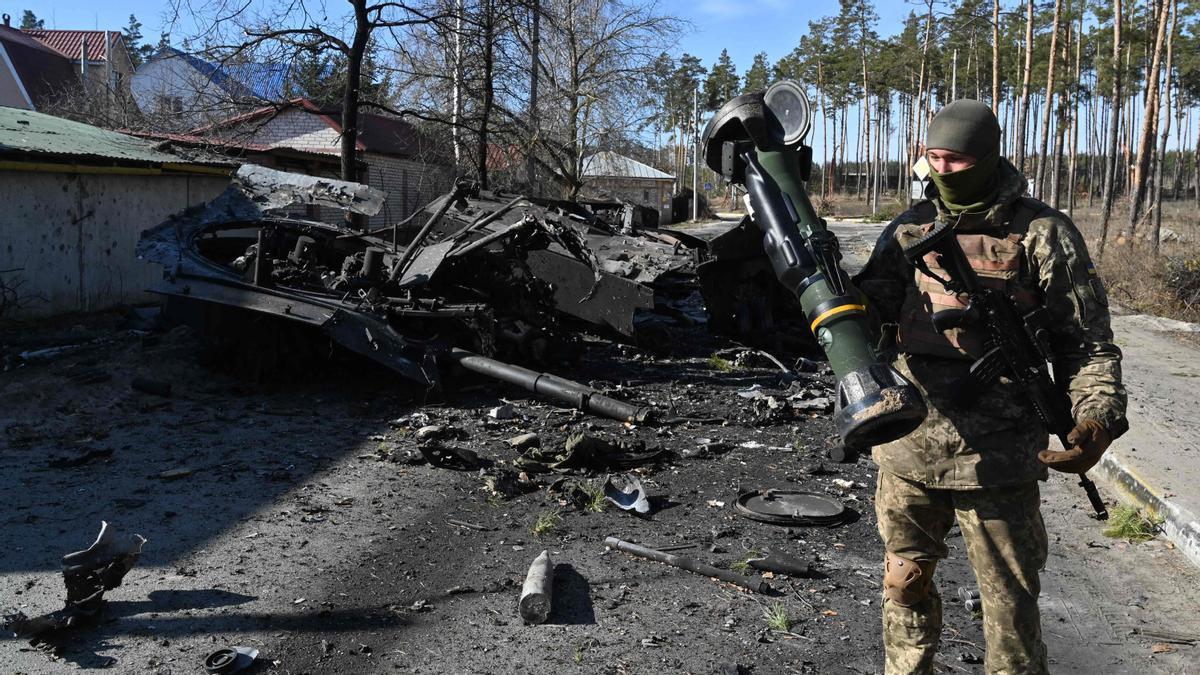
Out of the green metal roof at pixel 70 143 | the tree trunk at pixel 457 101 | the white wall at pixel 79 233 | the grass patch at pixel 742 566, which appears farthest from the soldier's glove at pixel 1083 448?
the tree trunk at pixel 457 101

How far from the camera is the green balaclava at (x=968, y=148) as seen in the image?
8.97 ft

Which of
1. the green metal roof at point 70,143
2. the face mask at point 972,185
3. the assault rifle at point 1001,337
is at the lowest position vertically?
the assault rifle at point 1001,337

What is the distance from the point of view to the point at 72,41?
42.4m

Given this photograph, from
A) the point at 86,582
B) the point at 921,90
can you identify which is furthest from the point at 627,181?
the point at 86,582

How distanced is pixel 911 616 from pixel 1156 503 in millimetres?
3304

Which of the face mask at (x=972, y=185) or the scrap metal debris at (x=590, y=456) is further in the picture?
the scrap metal debris at (x=590, y=456)

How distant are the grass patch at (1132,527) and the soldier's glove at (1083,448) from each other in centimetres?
313

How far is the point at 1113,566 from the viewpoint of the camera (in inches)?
189

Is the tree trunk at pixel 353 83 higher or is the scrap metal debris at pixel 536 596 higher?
the tree trunk at pixel 353 83

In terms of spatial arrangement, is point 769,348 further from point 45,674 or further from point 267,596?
point 45,674

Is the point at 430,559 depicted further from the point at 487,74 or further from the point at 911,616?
the point at 487,74

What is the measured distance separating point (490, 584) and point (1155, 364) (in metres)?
8.32

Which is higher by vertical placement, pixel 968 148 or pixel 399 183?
pixel 399 183

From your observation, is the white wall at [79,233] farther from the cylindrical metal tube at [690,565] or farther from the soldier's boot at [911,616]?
the soldier's boot at [911,616]
